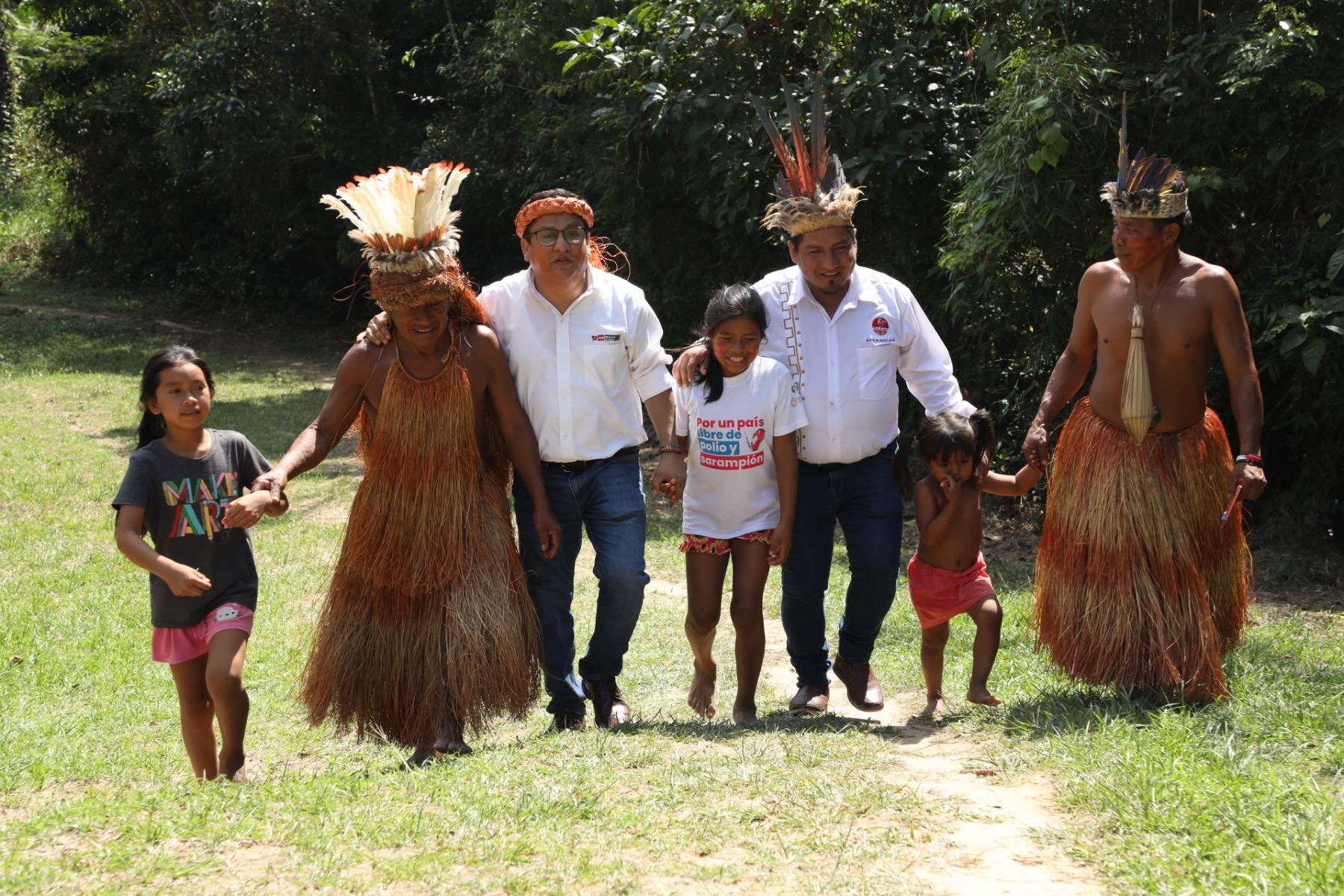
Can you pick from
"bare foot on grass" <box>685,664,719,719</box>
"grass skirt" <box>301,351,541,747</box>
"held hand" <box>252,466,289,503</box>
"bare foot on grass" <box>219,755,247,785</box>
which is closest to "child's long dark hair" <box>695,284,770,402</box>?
"grass skirt" <box>301,351,541,747</box>

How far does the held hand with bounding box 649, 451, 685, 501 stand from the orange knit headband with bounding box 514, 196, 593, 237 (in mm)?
898

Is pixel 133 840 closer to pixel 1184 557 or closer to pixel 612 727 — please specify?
pixel 612 727

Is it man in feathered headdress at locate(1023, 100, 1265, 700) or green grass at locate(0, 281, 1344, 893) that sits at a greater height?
man in feathered headdress at locate(1023, 100, 1265, 700)

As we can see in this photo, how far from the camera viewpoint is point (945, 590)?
467 cm

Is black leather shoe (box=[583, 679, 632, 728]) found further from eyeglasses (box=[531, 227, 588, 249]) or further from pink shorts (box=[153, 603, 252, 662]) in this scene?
eyeglasses (box=[531, 227, 588, 249])

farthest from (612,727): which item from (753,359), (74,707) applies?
(74,707)

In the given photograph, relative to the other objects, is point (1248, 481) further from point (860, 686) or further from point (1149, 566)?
point (860, 686)

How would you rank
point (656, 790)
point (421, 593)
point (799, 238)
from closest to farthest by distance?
point (656, 790) < point (421, 593) < point (799, 238)

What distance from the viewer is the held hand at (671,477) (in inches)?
179

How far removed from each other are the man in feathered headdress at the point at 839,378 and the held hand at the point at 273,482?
4.66 ft

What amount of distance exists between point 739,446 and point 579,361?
2.08ft

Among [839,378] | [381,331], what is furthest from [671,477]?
[381,331]

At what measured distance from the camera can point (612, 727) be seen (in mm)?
4574

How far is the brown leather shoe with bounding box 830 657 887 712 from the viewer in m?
4.90
